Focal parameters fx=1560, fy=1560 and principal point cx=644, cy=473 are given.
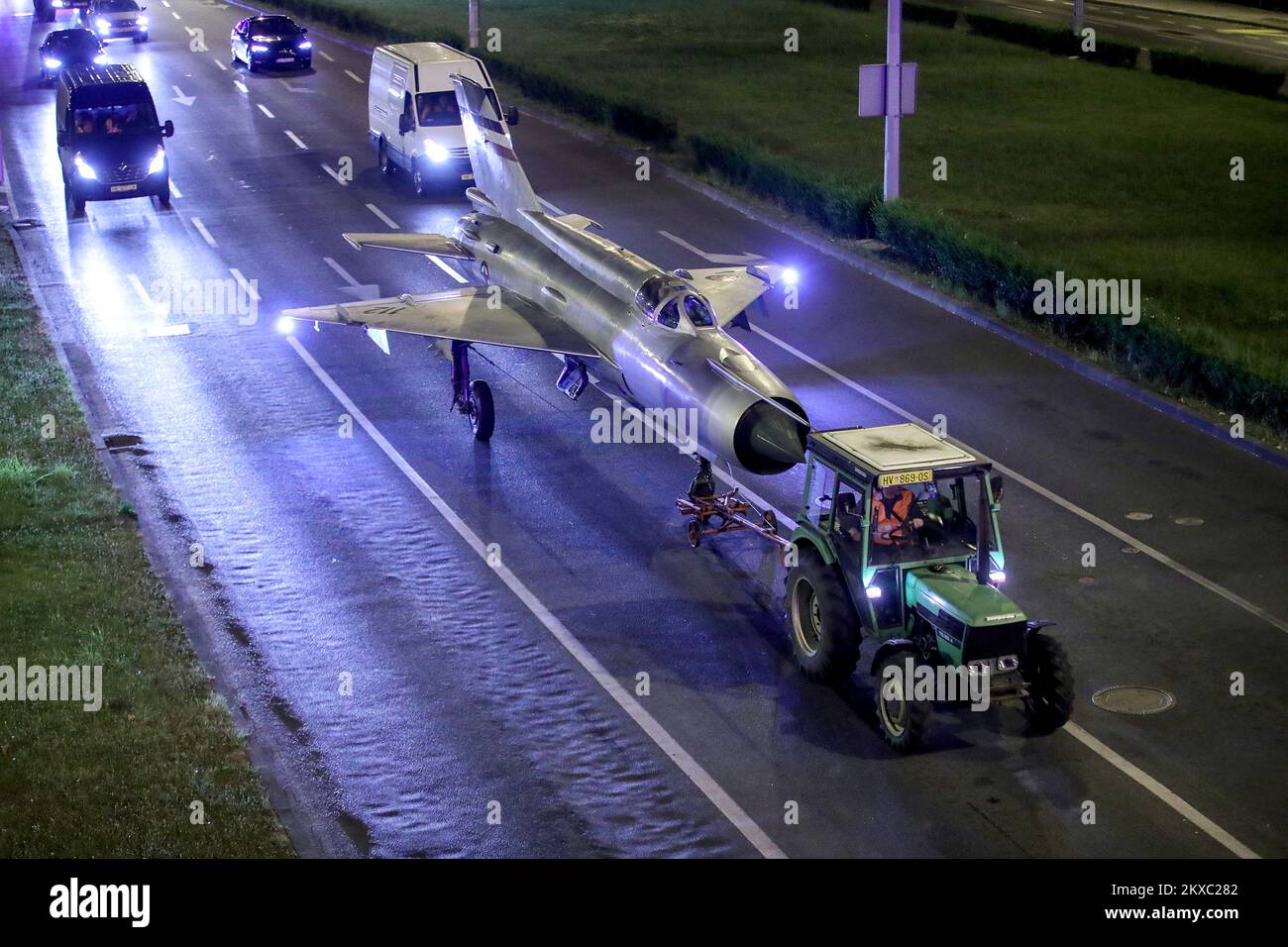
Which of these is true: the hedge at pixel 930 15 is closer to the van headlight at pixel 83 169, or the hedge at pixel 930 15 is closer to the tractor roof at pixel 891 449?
the van headlight at pixel 83 169

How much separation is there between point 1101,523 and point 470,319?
34.0 ft

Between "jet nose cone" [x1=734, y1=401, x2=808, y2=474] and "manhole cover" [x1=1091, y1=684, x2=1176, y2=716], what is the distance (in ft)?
15.4

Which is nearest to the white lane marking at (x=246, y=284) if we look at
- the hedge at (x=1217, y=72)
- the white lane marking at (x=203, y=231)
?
the white lane marking at (x=203, y=231)

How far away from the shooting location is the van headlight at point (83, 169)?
39.0 metres

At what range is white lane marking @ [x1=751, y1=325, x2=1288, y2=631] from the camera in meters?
19.4

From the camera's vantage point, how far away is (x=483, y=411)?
2509cm

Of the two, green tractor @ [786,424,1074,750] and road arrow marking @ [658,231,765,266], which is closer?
green tractor @ [786,424,1074,750]

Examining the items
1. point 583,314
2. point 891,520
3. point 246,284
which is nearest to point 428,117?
point 246,284

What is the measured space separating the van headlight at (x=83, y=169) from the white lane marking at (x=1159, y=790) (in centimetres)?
3075

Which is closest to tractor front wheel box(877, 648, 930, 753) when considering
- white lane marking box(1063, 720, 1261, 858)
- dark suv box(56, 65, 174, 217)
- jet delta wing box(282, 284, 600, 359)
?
white lane marking box(1063, 720, 1261, 858)

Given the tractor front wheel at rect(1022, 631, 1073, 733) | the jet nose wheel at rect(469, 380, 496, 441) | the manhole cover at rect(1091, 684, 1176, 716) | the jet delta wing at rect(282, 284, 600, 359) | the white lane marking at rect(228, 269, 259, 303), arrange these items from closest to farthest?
the tractor front wheel at rect(1022, 631, 1073, 733) → the manhole cover at rect(1091, 684, 1176, 716) → the jet delta wing at rect(282, 284, 600, 359) → the jet nose wheel at rect(469, 380, 496, 441) → the white lane marking at rect(228, 269, 259, 303)

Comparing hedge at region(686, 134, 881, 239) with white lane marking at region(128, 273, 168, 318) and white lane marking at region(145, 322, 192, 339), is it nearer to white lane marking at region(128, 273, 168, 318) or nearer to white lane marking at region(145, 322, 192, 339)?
white lane marking at region(145, 322, 192, 339)

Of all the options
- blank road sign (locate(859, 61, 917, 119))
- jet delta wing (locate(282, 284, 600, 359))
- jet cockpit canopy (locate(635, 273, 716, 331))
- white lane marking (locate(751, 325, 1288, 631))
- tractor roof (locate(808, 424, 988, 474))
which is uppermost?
blank road sign (locate(859, 61, 917, 119))
